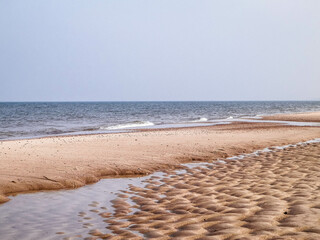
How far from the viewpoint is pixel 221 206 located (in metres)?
6.59

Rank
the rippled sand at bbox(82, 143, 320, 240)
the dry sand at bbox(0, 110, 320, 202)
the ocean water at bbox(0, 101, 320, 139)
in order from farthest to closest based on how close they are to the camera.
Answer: the ocean water at bbox(0, 101, 320, 139), the dry sand at bbox(0, 110, 320, 202), the rippled sand at bbox(82, 143, 320, 240)

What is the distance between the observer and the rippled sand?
523 centimetres

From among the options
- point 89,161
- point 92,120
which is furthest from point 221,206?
point 92,120

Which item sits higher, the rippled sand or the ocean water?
the rippled sand

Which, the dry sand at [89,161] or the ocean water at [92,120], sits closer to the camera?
the dry sand at [89,161]

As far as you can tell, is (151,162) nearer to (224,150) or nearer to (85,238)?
(224,150)

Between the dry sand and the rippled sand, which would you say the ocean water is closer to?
the dry sand

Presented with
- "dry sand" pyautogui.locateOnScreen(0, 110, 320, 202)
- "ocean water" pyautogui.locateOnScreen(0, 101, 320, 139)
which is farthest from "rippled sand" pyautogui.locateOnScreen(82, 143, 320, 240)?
"ocean water" pyautogui.locateOnScreen(0, 101, 320, 139)

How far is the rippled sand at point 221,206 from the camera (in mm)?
5234

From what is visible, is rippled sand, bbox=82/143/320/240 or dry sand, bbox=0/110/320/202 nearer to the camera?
rippled sand, bbox=82/143/320/240

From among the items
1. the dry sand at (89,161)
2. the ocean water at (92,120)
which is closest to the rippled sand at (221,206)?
the dry sand at (89,161)

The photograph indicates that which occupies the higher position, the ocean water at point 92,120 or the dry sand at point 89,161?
the dry sand at point 89,161

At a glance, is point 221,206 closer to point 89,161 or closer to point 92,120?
point 89,161

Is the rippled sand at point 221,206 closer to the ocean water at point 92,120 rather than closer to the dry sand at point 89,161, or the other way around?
the dry sand at point 89,161
